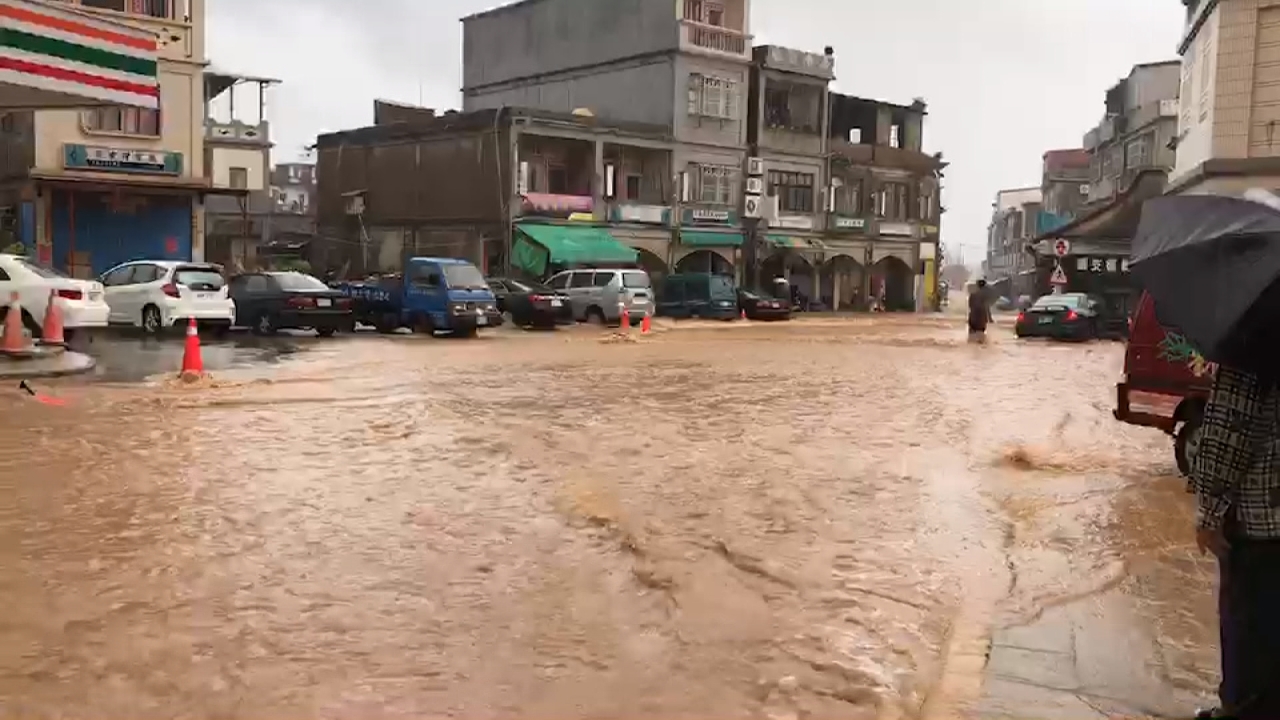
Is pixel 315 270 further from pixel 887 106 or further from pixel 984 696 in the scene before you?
pixel 984 696

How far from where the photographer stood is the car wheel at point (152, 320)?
21.7 metres

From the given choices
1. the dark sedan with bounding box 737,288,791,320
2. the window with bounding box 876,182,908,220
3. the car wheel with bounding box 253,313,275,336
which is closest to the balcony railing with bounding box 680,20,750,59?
the dark sedan with bounding box 737,288,791,320

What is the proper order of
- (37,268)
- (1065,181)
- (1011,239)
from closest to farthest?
(37,268), (1065,181), (1011,239)

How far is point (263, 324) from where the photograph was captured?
78.2ft

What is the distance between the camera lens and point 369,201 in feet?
144

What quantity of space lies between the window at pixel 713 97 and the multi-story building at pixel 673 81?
4cm

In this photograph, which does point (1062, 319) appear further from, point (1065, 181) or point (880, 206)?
point (1065, 181)

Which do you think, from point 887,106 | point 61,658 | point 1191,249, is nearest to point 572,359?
point 61,658

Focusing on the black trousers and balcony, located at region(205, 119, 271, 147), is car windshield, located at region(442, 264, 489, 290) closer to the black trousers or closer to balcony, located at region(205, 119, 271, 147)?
the black trousers

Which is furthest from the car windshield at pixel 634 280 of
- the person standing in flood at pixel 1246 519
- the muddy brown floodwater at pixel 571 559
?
the person standing in flood at pixel 1246 519

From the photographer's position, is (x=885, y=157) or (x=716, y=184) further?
(x=885, y=157)

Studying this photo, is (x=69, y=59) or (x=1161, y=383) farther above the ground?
(x=69, y=59)

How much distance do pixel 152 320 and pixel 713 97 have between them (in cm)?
2747

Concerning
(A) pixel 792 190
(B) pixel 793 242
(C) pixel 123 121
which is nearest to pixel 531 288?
(C) pixel 123 121
